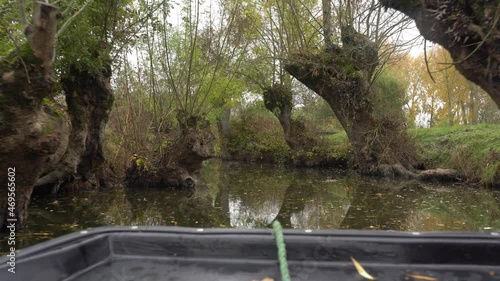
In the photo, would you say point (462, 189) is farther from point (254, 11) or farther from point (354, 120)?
point (254, 11)

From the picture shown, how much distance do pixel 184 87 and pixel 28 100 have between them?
8.82m

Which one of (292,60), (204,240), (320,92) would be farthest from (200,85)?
(204,240)

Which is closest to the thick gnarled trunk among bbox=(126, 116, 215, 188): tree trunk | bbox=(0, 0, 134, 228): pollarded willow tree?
bbox=(0, 0, 134, 228): pollarded willow tree

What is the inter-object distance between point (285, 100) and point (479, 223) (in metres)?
15.7

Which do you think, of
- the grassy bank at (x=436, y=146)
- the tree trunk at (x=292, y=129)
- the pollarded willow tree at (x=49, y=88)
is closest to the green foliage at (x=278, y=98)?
the tree trunk at (x=292, y=129)

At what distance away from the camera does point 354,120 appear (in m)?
15.4

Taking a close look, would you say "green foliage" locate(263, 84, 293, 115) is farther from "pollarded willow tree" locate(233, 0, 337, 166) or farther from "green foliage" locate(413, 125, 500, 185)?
"green foliage" locate(413, 125, 500, 185)

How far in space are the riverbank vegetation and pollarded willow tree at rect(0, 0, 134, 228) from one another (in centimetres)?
2

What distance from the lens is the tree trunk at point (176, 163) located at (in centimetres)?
1195

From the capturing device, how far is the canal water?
6766 mm

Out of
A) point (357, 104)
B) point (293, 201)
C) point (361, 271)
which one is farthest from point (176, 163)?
point (361, 271)

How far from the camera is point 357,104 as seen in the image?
49.3ft

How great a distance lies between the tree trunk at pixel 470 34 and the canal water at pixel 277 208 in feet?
8.82

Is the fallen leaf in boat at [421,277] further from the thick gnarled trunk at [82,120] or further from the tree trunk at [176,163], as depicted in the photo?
the tree trunk at [176,163]
